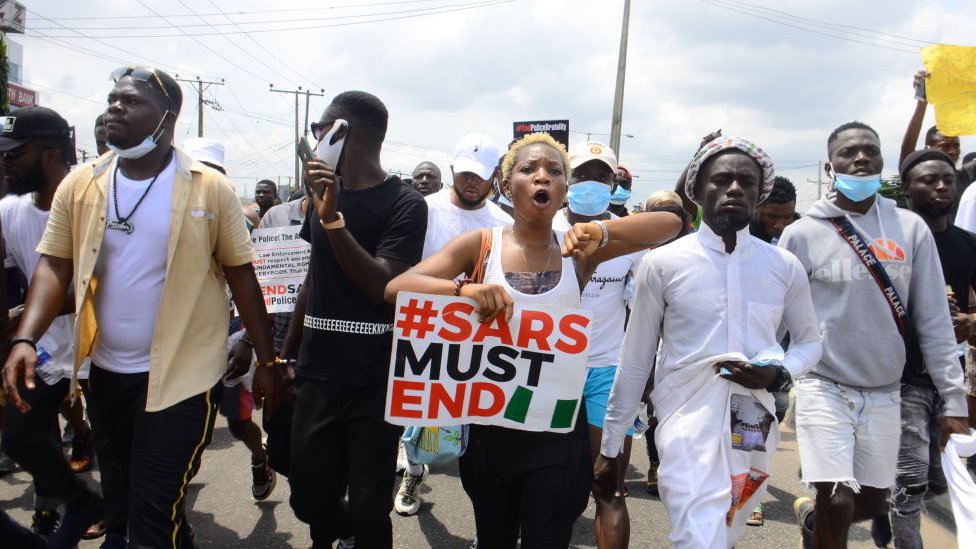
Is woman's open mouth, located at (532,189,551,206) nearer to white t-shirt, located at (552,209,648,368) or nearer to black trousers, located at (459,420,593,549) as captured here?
black trousers, located at (459,420,593,549)

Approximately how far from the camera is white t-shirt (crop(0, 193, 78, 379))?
3.94m

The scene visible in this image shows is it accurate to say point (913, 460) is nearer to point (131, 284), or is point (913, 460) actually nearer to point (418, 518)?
point (418, 518)

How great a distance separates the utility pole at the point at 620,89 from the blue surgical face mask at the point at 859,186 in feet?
58.1

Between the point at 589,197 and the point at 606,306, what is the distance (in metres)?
0.64

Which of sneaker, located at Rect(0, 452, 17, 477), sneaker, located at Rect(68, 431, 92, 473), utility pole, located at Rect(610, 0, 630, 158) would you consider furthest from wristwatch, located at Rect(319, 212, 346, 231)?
utility pole, located at Rect(610, 0, 630, 158)

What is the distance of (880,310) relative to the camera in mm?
3389

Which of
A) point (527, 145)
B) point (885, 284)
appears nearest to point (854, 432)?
point (885, 284)

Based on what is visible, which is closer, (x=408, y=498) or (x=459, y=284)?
(x=459, y=284)

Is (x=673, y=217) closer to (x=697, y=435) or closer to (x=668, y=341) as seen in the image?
(x=668, y=341)

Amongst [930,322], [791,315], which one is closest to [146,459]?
[791,315]

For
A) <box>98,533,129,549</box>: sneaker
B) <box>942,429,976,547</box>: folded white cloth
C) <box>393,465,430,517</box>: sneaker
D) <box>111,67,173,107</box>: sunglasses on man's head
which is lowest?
<box>393,465,430,517</box>: sneaker

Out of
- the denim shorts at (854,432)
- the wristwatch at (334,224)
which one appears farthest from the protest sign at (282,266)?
the denim shorts at (854,432)

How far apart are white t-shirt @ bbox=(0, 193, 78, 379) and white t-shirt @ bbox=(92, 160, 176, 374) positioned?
1.30m

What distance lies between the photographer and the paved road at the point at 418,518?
4.16 meters
